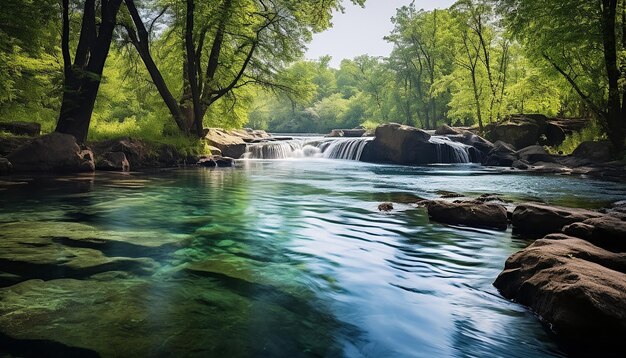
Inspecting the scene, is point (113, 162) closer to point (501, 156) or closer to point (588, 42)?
point (501, 156)

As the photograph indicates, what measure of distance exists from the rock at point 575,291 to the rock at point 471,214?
306 centimetres

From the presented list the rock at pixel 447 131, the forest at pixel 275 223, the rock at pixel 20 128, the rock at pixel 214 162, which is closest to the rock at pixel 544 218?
the forest at pixel 275 223

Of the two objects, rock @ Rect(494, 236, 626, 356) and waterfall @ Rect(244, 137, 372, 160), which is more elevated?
waterfall @ Rect(244, 137, 372, 160)

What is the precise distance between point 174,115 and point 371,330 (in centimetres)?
1993

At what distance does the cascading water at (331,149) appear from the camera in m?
26.8

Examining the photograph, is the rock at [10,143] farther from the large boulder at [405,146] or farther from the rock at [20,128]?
the large boulder at [405,146]

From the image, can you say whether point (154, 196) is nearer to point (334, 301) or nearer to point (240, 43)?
point (334, 301)

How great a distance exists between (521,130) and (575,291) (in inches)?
1040

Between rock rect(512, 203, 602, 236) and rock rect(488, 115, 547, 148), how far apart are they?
2175cm

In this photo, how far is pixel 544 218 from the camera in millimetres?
6938

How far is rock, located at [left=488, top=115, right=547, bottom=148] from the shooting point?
26.2 m

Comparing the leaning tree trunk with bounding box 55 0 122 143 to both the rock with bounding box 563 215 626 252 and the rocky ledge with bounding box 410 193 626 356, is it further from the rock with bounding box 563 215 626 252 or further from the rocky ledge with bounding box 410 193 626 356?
the rock with bounding box 563 215 626 252

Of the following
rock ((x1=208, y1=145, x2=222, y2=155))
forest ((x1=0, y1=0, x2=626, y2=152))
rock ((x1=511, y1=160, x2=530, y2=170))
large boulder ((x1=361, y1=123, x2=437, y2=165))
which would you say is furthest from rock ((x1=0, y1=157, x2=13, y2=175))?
rock ((x1=511, y1=160, x2=530, y2=170))

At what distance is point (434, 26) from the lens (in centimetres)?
4697
